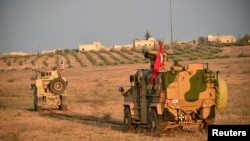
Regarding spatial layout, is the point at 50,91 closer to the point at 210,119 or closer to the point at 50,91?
the point at 50,91

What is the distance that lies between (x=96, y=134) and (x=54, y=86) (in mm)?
16289

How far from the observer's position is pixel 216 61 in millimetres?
69125

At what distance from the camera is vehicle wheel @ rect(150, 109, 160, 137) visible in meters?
19.6

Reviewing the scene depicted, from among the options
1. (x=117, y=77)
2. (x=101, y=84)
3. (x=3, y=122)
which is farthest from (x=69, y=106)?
(x=117, y=77)

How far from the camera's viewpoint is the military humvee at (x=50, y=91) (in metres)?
36.6

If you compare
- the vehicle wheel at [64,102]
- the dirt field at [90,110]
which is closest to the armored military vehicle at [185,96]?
the dirt field at [90,110]

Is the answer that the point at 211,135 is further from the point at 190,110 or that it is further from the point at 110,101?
the point at 110,101

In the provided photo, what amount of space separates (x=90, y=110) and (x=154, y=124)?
50.0 feet

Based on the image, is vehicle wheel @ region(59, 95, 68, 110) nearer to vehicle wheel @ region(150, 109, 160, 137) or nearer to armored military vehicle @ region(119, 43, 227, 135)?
vehicle wheel @ region(150, 109, 160, 137)

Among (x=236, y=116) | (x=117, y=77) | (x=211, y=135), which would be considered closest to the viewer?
(x=211, y=135)

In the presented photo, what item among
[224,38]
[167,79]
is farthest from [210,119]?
[224,38]

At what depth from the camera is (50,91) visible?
36875 mm

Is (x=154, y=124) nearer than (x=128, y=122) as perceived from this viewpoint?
Yes

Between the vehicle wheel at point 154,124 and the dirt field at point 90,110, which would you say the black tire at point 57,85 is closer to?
the dirt field at point 90,110
